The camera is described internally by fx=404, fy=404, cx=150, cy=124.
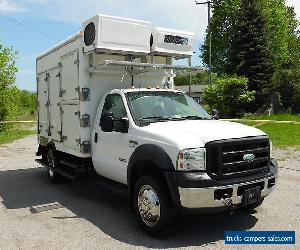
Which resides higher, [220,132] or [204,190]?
[220,132]

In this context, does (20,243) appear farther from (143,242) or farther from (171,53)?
(171,53)

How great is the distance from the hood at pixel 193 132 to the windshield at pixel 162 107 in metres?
0.38

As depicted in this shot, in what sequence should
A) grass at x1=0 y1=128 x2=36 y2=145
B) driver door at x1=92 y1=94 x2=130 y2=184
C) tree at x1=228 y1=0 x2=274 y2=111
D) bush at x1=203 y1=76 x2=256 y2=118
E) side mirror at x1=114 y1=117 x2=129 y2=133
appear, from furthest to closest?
tree at x1=228 y1=0 x2=274 y2=111
bush at x1=203 y1=76 x2=256 y2=118
grass at x1=0 y1=128 x2=36 y2=145
driver door at x1=92 y1=94 x2=130 y2=184
side mirror at x1=114 y1=117 x2=129 y2=133

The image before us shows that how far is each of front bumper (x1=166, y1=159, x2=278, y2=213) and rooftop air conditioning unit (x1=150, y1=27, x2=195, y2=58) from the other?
3556 mm

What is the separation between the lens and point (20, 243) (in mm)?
5648

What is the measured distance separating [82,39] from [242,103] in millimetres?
27368


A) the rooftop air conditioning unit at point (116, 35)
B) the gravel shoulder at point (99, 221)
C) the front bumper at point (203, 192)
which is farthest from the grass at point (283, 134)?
the front bumper at point (203, 192)

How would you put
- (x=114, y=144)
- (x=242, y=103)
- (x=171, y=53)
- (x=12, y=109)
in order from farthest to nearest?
(x=242, y=103), (x=12, y=109), (x=171, y=53), (x=114, y=144)

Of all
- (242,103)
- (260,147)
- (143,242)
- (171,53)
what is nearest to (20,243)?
(143,242)

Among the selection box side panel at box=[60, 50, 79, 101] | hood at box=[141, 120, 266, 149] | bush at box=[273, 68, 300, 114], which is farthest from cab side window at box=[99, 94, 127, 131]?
bush at box=[273, 68, 300, 114]

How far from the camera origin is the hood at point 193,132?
5.45m

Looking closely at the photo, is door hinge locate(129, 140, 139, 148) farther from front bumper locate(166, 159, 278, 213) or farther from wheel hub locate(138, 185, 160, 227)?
front bumper locate(166, 159, 278, 213)

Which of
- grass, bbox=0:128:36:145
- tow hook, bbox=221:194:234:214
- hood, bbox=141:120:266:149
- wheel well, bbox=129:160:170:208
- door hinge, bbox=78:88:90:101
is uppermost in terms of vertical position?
door hinge, bbox=78:88:90:101

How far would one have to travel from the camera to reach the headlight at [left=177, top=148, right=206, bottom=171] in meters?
5.34
